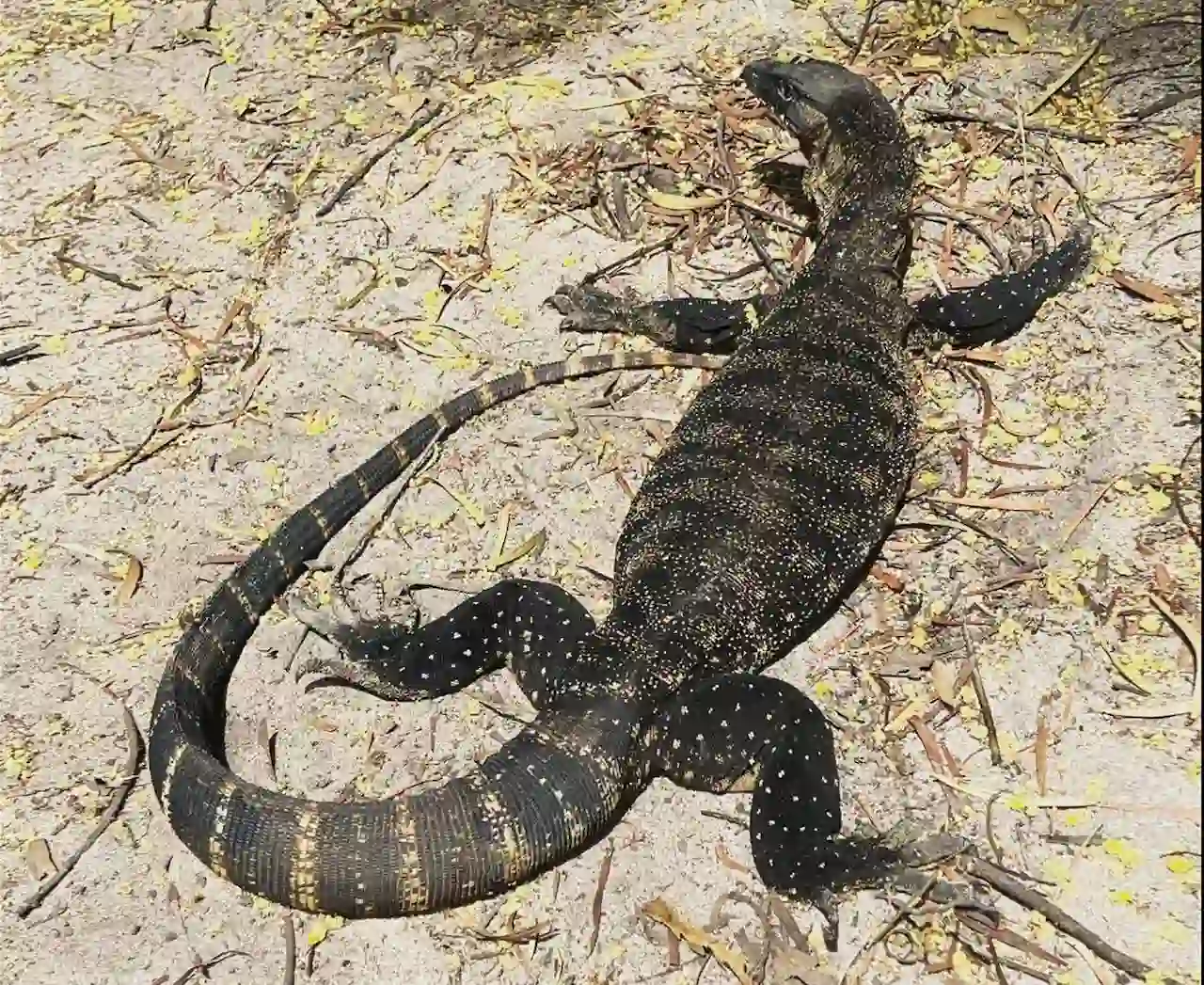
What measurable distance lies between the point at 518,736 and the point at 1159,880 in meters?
1.84

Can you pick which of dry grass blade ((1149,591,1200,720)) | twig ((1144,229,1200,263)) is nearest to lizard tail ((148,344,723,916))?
dry grass blade ((1149,591,1200,720))

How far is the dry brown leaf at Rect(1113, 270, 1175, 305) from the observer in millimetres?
4602

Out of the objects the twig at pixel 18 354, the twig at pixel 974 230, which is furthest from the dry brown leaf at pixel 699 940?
the twig at pixel 18 354

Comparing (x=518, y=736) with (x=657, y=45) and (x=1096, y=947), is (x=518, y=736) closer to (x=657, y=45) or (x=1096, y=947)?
(x=1096, y=947)

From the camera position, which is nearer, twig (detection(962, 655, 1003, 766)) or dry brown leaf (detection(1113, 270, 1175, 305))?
twig (detection(962, 655, 1003, 766))

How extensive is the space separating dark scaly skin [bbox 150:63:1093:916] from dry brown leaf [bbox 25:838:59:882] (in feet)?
1.57

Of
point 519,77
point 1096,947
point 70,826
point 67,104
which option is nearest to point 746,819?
point 1096,947

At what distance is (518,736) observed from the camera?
3.39 metres

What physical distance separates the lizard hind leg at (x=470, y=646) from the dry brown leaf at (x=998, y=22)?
13.1 ft

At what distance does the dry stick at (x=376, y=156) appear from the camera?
569 cm

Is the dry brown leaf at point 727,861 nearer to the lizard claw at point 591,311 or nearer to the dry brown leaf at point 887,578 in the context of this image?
the dry brown leaf at point 887,578

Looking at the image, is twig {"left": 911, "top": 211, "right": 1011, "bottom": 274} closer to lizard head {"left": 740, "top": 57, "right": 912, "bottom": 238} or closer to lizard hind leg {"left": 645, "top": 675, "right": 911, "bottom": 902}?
lizard head {"left": 740, "top": 57, "right": 912, "bottom": 238}

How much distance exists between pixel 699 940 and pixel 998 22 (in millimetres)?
4898

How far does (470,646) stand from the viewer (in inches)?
151
